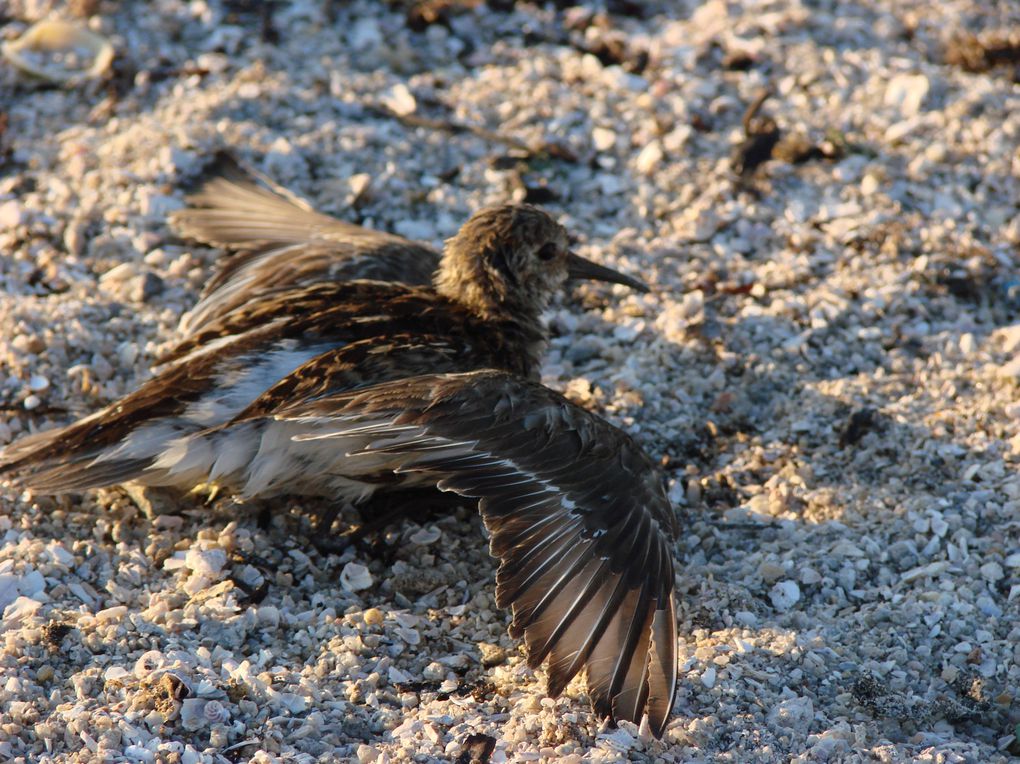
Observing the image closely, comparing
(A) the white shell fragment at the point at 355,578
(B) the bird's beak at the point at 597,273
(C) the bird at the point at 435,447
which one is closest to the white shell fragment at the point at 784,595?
(C) the bird at the point at 435,447

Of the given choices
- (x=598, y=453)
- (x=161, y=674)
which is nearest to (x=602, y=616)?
(x=598, y=453)

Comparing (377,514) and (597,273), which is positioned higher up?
(597,273)

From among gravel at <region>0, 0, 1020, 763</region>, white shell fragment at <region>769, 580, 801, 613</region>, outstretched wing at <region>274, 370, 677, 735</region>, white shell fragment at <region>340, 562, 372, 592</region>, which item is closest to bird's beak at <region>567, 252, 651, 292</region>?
gravel at <region>0, 0, 1020, 763</region>

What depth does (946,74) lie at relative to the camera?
7105mm

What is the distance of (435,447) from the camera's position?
4.19 metres

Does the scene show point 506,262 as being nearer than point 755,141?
Yes

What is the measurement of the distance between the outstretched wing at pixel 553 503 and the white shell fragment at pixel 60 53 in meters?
3.73

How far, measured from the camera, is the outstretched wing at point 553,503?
3883 millimetres

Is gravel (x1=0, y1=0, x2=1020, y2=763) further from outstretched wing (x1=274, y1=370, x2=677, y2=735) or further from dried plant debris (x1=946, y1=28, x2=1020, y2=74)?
outstretched wing (x1=274, y1=370, x2=677, y2=735)

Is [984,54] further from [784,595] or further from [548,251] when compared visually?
[784,595]

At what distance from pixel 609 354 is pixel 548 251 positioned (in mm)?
582

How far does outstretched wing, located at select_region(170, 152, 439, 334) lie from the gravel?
0.21 metres

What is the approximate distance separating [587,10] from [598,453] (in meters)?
4.19

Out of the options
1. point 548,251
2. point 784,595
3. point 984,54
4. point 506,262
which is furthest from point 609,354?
point 984,54
